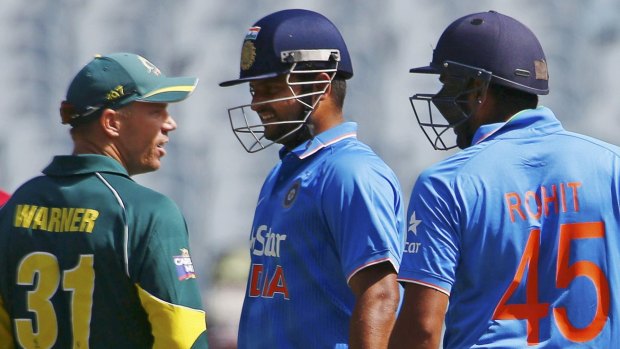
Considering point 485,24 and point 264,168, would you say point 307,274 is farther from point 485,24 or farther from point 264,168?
point 264,168

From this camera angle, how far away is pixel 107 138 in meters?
Answer: 3.29

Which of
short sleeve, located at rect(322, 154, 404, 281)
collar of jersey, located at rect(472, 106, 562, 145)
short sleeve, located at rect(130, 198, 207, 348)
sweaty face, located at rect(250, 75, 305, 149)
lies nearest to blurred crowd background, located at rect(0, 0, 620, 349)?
sweaty face, located at rect(250, 75, 305, 149)

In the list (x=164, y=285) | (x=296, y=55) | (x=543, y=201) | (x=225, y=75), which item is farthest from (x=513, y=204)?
(x=225, y=75)

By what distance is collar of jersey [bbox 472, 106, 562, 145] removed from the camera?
→ 9.51 feet

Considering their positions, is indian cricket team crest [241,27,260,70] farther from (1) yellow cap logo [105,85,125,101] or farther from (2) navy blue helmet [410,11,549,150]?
(2) navy blue helmet [410,11,549,150]

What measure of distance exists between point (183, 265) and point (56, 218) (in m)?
0.33

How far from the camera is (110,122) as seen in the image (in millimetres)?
3301

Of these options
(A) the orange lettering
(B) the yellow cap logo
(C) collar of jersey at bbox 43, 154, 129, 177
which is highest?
(B) the yellow cap logo

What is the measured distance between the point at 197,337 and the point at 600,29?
2.67 meters

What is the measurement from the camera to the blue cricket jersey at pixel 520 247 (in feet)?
8.95

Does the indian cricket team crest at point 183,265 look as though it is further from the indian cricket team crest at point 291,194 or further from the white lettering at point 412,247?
the white lettering at point 412,247

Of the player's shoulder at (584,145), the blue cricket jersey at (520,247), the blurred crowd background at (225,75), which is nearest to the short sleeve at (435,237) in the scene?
the blue cricket jersey at (520,247)

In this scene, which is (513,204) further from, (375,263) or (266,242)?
(266,242)

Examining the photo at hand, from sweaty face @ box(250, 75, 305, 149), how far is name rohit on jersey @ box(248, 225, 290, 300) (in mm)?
251
